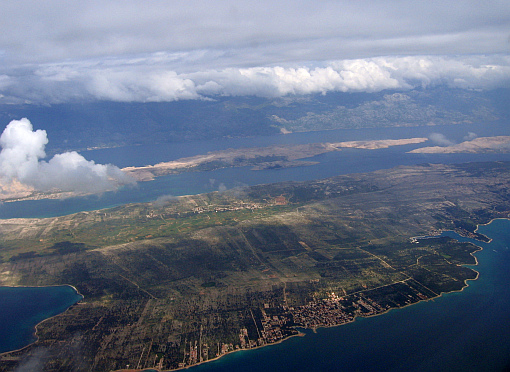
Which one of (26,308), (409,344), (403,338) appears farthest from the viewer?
(26,308)

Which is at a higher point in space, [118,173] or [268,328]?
[118,173]

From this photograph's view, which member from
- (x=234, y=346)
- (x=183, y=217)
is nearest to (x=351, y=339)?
(x=234, y=346)

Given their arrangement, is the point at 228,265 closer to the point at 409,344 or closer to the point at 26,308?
the point at 26,308

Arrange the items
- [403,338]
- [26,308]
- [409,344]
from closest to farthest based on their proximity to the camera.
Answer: [409,344]
[403,338]
[26,308]

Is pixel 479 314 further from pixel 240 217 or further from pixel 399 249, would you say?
pixel 240 217

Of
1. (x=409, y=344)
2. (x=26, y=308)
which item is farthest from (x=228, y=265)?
(x=409, y=344)

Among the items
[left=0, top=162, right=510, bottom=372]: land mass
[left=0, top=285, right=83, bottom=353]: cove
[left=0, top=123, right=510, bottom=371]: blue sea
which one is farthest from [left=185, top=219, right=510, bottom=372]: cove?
[left=0, top=285, right=83, bottom=353]: cove
